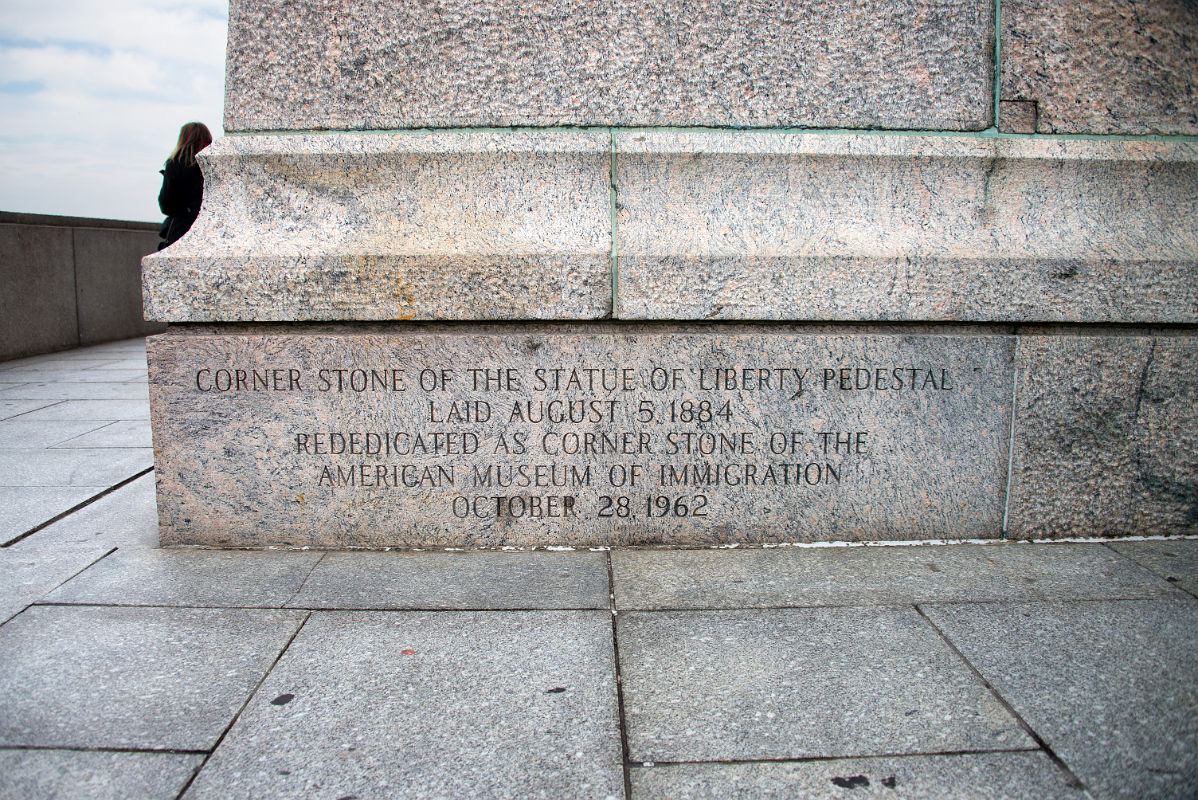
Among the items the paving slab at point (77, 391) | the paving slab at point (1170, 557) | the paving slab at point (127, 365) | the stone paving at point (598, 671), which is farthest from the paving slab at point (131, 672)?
the paving slab at point (127, 365)

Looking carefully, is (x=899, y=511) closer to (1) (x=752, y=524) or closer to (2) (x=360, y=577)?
(1) (x=752, y=524)

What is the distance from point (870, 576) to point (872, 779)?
4.34 ft

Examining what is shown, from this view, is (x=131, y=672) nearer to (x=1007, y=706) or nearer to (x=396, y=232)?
(x=396, y=232)

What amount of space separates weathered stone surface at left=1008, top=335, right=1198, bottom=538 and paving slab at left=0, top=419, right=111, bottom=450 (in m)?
5.65

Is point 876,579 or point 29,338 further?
point 29,338

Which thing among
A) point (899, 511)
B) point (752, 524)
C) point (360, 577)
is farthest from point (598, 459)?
point (899, 511)

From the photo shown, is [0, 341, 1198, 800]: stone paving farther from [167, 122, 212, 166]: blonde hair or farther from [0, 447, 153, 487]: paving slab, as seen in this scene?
[167, 122, 212, 166]: blonde hair

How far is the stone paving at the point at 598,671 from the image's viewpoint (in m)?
2.05

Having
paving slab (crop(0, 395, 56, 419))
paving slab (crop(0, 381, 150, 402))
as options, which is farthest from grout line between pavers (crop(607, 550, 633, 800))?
paving slab (crop(0, 381, 150, 402))

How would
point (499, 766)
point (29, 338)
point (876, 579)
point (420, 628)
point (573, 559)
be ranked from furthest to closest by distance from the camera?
point (29, 338)
point (573, 559)
point (876, 579)
point (420, 628)
point (499, 766)

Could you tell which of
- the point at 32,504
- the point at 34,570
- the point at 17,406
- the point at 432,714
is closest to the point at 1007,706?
the point at 432,714

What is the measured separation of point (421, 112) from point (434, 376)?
1.16m

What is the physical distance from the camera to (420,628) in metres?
2.82

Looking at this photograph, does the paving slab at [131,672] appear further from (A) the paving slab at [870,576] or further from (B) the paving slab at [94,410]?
(B) the paving slab at [94,410]
